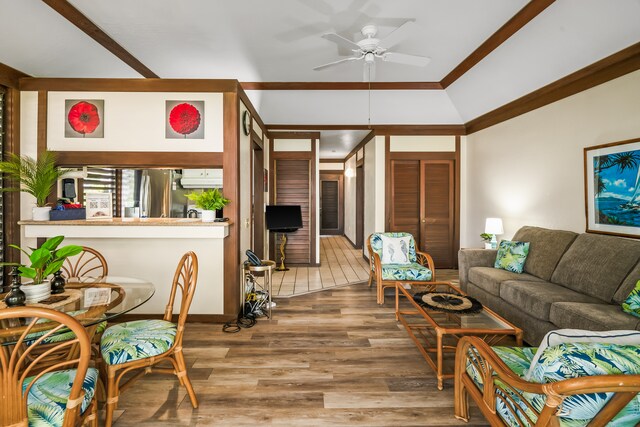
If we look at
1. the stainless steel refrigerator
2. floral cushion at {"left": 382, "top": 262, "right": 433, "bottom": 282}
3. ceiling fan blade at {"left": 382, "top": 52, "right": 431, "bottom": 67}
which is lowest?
floral cushion at {"left": 382, "top": 262, "right": 433, "bottom": 282}

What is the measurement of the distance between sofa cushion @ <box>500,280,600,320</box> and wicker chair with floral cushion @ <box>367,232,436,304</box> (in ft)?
3.12

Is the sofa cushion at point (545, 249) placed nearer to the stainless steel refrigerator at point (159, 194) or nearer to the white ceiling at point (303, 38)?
the white ceiling at point (303, 38)

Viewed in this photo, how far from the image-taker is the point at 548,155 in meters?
4.03

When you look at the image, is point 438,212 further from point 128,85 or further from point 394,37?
point 128,85

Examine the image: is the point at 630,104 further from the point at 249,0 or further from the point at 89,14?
the point at 89,14

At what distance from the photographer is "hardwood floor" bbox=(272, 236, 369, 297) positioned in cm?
494

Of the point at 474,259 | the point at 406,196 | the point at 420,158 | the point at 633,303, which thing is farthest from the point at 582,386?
the point at 420,158

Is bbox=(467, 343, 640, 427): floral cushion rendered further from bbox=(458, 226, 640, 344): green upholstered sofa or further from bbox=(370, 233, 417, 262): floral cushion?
bbox=(370, 233, 417, 262): floral cushion

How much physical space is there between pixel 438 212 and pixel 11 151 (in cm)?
637

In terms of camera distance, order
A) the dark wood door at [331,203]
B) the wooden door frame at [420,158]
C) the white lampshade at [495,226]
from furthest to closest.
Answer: the dark wood door at [331,203] < the wooden door frame at [420,158] < the white lampshade at [495,226]

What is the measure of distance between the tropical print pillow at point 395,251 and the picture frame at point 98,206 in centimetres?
351

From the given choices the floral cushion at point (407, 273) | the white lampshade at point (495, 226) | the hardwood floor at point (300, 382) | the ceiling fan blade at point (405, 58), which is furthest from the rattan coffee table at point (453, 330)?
the ceiling fan blade at point (405, 58)

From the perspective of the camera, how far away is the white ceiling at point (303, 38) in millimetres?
2959

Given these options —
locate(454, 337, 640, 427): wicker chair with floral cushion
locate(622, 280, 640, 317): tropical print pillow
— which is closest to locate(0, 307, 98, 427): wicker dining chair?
locate(454, 337, 640, 427): wicker chair with floral cushion
